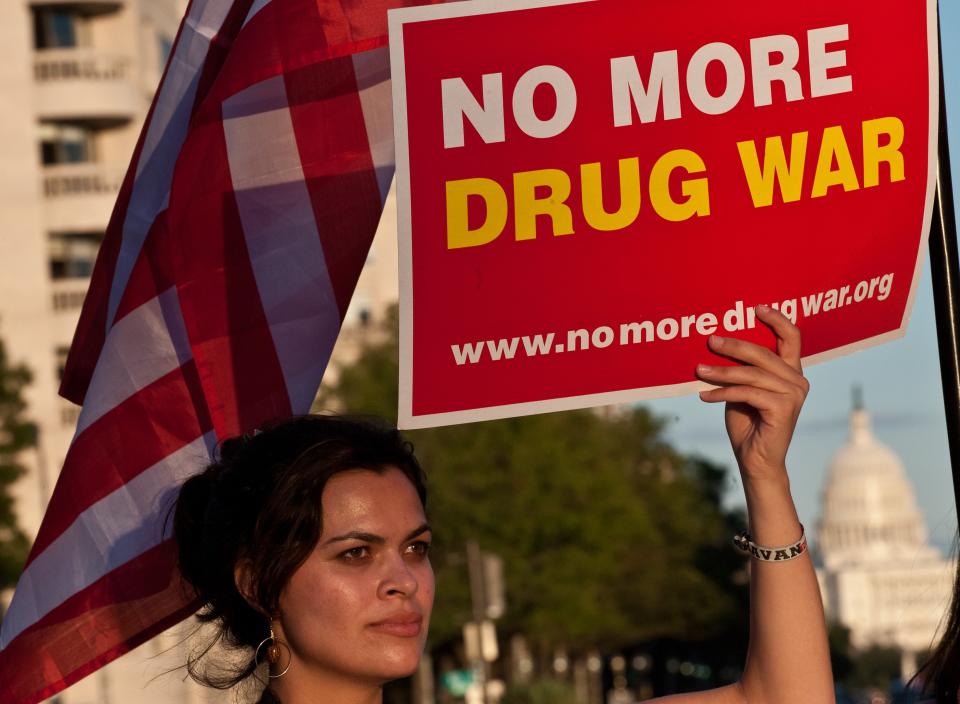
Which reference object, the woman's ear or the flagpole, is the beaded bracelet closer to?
the flagpole

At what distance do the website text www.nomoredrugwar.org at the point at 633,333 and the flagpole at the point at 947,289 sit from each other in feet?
1.36

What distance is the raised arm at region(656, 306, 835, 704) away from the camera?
3.53m

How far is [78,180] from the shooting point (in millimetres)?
49438

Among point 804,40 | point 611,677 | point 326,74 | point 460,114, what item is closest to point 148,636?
point 326,74

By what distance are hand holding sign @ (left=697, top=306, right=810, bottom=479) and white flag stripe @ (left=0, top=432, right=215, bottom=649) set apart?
1765 mm

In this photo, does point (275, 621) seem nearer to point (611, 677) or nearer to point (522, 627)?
point (522, 627)

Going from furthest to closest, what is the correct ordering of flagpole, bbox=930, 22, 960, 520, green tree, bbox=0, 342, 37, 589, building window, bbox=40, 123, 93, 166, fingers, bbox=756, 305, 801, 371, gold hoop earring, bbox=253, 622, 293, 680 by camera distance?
building window, bbox=40, 123, 93, 166, green tree, bbox=0, 342, 37, 589, flagpole, bbox=930, 22, 960, 520, gold hoop earring, bbox=253, 622, 293, 680, fingers, bbox=756, 305, 801, 371

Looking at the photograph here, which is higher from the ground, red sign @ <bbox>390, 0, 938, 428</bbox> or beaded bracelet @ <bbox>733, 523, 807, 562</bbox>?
red sign @ <bbox>390, 0, 938, 428</bbox>

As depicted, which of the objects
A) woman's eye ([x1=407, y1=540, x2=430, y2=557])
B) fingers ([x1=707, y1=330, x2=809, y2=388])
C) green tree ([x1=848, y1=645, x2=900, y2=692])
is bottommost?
green tree ([x1=848, y1=645, x2=900, y2=692])

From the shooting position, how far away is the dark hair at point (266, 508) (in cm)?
378

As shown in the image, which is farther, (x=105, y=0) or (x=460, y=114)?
(x=105, y=0)

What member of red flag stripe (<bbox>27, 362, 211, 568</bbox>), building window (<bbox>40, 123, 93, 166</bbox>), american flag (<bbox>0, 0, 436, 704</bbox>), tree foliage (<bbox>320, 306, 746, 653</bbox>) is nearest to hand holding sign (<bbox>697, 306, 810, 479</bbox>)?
american flag (<bbox>0, 0, 436, 704</bbox>)

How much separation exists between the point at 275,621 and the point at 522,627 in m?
49.0

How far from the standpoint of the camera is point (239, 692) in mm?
4090
